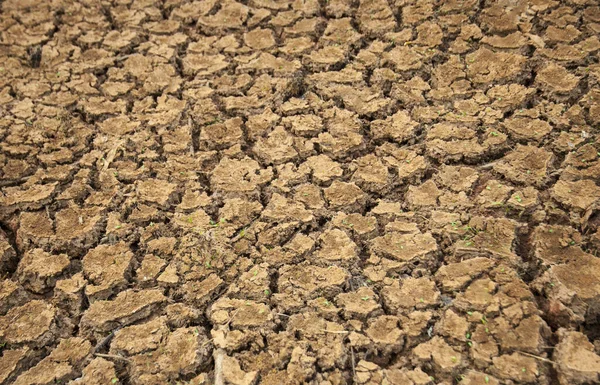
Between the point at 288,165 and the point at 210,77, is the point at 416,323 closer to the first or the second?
the point at 288,165

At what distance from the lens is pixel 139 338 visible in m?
1.63

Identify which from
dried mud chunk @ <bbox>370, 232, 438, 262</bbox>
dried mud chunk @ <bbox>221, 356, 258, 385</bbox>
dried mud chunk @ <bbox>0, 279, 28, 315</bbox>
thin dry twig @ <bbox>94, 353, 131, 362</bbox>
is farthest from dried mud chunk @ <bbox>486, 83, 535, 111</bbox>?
dried mud chunk @ <bbox>0, 279, 28, 315</bbox>

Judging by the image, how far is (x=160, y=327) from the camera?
166cm

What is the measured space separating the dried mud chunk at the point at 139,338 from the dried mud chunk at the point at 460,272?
809 mm

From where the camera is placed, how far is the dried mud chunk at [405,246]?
1.73 meters

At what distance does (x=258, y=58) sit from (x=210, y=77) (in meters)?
0.21

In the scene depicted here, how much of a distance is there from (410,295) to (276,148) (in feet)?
2.45

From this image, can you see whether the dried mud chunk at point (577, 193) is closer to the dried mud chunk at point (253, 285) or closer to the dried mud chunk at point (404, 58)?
the dried mud chunk at point (404, 58)

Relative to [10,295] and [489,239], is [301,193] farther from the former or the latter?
[10,295]

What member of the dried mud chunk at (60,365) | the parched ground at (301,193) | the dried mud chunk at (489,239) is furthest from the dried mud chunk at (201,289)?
the dried mud chunk at (489,239)

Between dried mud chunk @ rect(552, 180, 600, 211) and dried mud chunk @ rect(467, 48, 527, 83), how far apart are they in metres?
0.52

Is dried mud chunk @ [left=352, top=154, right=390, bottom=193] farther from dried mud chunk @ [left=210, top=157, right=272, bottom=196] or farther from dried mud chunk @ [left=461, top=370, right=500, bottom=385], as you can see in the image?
dried mud chunk @ [left=461, top=370, right=500, bottom=385]

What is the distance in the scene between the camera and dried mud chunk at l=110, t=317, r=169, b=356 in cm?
161

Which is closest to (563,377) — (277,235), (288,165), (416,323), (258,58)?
(416,323)
